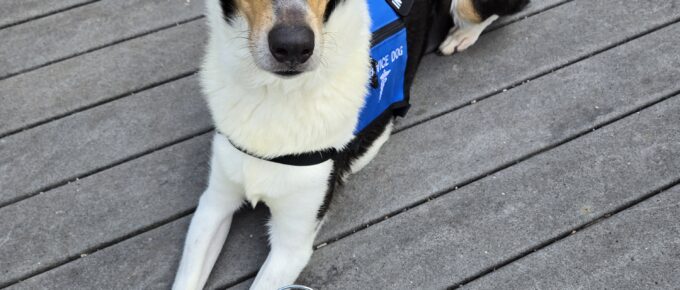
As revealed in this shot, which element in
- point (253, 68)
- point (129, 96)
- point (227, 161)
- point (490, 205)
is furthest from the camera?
point (129, 96)

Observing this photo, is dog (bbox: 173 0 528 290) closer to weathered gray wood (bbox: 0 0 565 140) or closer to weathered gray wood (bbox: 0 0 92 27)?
weathered gray wood (bbox: 0 0 565 140)

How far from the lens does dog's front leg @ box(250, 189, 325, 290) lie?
2.08m

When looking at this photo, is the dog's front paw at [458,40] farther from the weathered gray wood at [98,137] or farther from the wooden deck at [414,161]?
the weathered gray wood at [98,137]

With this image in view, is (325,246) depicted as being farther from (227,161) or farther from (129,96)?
(129,96)

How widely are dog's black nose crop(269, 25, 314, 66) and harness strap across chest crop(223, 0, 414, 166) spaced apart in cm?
42

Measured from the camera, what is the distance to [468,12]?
2.74 meters

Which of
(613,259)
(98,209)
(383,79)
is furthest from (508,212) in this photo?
(98,209)

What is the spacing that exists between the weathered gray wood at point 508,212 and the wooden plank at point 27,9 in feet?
5.82

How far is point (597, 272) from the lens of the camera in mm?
2211

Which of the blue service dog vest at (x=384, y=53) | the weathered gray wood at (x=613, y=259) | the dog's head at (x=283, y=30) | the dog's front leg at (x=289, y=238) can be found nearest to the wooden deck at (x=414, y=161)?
the weathered gray wood at (x=613, y=259)

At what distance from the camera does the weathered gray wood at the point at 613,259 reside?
2.19 m

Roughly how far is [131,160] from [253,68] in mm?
941

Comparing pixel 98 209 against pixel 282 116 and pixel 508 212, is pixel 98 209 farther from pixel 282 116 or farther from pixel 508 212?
pixel 508 212

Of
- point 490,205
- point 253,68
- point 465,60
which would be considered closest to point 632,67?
point 465,60
